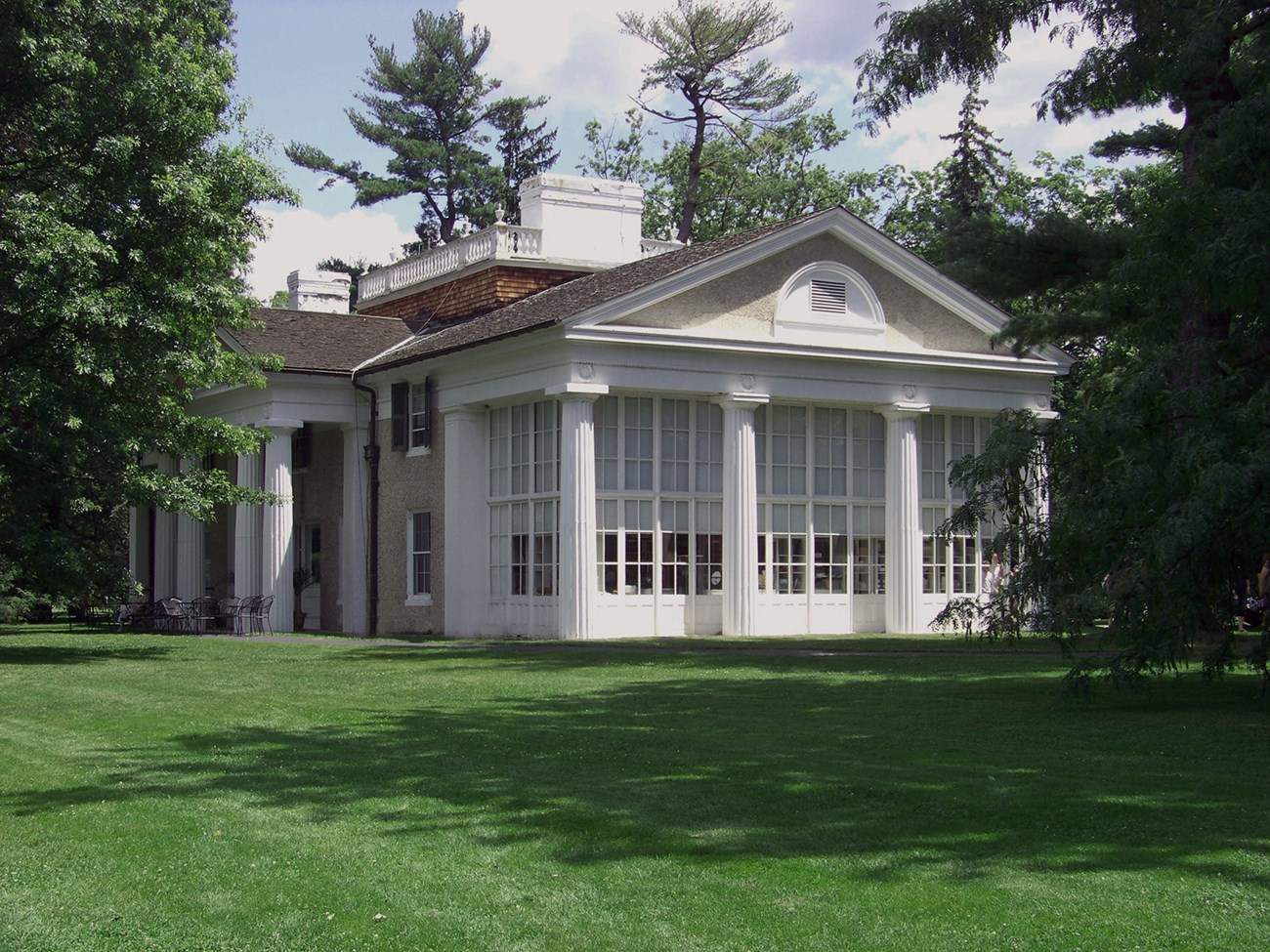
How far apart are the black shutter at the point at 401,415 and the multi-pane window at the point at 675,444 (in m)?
5.85

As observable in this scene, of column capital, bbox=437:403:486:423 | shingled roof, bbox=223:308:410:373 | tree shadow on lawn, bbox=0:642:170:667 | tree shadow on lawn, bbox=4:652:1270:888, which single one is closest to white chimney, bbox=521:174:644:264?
shingled roof, bbox=223:308:410:373

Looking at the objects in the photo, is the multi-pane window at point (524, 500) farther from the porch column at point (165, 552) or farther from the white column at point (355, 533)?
the porch column at point (165, 552)

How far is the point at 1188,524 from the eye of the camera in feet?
41.5

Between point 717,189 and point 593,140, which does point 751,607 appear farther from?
point 593,140

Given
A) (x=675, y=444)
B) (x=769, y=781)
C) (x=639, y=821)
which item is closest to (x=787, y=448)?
(x=675, y=444)

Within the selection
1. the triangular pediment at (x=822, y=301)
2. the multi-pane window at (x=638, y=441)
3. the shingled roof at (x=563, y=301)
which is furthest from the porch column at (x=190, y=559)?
the triangular pediment at (x=822, y=301)

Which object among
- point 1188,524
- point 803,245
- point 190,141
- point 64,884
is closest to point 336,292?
point 803,245

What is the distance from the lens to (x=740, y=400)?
28.5 meters

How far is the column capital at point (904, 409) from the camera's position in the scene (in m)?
30.5

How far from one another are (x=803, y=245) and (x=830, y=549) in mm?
5983

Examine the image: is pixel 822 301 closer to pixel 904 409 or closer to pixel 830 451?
pixel 904 409

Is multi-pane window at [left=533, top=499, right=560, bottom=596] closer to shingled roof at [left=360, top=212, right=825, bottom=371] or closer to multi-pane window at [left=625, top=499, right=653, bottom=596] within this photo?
multi-pane window at [left=625, top=499, right=653, bottom=596]

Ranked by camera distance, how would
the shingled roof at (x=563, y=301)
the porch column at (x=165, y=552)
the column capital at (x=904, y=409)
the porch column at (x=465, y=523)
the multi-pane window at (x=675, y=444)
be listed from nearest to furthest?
the shingled roof at (x=563, y=301), the multi-pane window at (x=675, y=444), the porch column at (x=465, y=523), the column capital at (x=904, y=409), the porch column at (x=165, y=552)

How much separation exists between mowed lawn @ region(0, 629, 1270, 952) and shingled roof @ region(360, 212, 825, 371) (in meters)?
12.7
